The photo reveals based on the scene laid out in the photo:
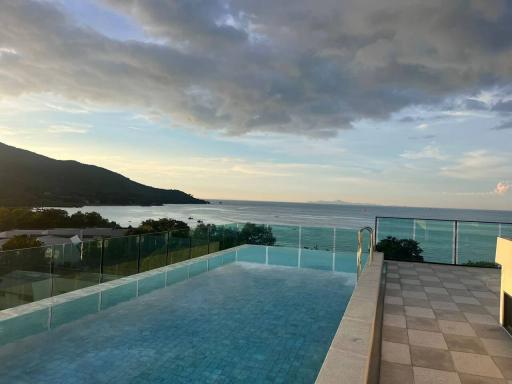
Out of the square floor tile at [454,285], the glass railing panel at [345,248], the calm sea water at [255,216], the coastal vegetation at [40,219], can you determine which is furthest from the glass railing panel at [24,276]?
the calm sea water at [255,216]

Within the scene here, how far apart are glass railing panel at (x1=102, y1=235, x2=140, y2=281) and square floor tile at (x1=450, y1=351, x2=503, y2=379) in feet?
21.5

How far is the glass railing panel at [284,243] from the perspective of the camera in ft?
35.4

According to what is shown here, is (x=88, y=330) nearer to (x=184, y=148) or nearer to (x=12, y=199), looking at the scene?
(x=184, y=148)

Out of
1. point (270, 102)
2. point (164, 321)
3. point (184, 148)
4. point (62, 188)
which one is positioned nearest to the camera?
point (164, 321)

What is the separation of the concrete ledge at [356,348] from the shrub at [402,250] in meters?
4.30

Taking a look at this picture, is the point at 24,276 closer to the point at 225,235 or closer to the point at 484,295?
the point at 225,235

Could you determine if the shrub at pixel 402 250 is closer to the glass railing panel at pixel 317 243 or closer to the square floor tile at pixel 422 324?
the glass railing panel at pixel 317 243

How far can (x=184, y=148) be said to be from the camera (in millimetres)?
19781

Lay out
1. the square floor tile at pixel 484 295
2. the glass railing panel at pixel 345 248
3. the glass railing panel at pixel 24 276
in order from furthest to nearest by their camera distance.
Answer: the glass railing panel at pixel 345 248
the glass railing panel at pixel 24 276
the square floor tile at pixel 484 295

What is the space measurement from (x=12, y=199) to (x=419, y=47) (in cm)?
3708

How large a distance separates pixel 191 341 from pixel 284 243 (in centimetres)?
759

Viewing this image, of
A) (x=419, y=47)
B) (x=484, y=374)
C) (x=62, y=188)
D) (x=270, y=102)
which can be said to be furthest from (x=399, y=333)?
(x=62, y=188)

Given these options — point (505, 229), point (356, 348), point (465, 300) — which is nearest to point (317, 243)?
point (505, 229)

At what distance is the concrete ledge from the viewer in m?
2.01
